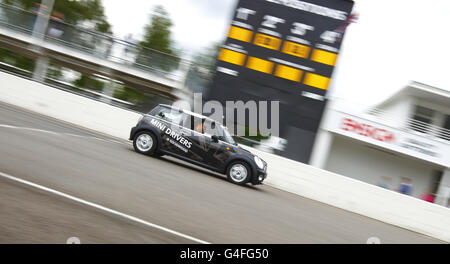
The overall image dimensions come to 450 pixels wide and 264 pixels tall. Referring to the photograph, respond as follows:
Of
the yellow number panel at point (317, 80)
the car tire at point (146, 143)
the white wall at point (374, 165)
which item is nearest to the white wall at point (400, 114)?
the white wall at point (374, 165)

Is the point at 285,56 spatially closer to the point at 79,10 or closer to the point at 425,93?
the point at 425,93

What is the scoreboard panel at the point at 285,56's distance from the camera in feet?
53.0

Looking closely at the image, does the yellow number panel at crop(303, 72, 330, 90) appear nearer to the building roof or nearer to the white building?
the white building

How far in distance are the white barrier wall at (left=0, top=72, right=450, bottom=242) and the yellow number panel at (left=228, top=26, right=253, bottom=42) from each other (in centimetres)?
512

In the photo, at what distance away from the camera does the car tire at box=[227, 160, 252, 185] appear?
10.9 m

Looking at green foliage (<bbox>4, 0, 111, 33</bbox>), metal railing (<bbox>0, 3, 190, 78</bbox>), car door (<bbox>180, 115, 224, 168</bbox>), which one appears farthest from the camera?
green foliage (<bbox>4, 0, 111, 33</bbox>)

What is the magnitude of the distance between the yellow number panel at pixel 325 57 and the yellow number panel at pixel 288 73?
90 cm

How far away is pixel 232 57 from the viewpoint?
55.3 ft

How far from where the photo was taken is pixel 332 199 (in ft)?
43.7

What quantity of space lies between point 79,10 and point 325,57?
31549 mm

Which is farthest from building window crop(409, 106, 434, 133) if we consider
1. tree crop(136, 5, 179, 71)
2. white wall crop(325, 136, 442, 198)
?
tree crop(136, 5, 179, 71)
